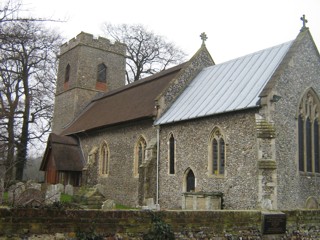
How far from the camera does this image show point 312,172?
16.2 metres

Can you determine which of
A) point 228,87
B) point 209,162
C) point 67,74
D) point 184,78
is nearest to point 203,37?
point 184,78

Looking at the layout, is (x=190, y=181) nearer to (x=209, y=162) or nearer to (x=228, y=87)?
(x=209, y=162)

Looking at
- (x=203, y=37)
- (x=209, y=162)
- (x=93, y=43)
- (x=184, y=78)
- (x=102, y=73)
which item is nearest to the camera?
(x=209, y=162)

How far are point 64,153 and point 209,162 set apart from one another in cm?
1192

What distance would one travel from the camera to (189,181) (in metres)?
17.4

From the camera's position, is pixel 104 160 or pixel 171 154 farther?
pixel 104 160

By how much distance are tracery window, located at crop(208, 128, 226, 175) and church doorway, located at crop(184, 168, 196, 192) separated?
4.05 feet

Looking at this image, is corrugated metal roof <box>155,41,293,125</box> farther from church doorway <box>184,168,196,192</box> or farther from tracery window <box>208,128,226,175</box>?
church doorway <box>184,168,196,192</box>

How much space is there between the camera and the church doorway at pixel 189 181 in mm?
17156

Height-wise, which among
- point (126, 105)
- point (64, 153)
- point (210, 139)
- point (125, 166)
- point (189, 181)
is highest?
point (126, 105)

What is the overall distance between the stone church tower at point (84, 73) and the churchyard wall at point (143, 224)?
75.2 feet

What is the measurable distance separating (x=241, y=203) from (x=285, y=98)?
4.51m

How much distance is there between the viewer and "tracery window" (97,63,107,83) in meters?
32.2

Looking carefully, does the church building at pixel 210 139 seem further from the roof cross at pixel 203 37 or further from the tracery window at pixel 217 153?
the roof cross at pixel 203 37
